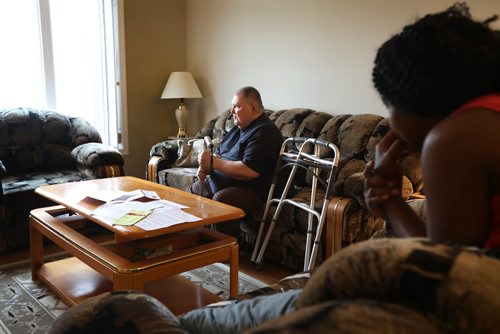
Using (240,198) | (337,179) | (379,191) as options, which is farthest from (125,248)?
(379,191)

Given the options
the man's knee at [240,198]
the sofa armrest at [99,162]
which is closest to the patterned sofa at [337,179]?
the man's knee at [240,198]

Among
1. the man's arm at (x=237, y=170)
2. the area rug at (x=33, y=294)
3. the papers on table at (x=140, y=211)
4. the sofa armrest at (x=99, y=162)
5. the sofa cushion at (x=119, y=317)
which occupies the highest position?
the sofa cushion at (x=119, y=317)

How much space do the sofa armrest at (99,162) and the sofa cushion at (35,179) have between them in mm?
86

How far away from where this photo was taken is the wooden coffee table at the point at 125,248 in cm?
183

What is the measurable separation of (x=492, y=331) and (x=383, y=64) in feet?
1.65

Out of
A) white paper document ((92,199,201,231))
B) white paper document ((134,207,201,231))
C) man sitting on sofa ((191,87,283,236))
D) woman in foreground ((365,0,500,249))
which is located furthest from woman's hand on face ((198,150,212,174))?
woman in foreground ((365,0,500,249))

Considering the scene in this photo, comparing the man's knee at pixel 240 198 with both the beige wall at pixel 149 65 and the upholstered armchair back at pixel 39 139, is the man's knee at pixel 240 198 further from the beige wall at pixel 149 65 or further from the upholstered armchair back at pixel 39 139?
the beige wall at pixel 149 65

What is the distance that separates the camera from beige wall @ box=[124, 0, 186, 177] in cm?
446

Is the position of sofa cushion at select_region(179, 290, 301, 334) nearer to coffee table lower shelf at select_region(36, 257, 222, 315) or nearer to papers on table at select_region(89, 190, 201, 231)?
papers on table at select_region(89, 190, 201, 231)

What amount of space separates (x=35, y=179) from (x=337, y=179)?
216 cm

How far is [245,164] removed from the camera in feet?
9.11

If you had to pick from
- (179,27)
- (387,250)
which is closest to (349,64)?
(179,27)

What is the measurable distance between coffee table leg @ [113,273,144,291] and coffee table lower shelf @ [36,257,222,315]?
317 mm

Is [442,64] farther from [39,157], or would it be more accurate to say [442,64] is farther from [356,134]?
[39,157]
